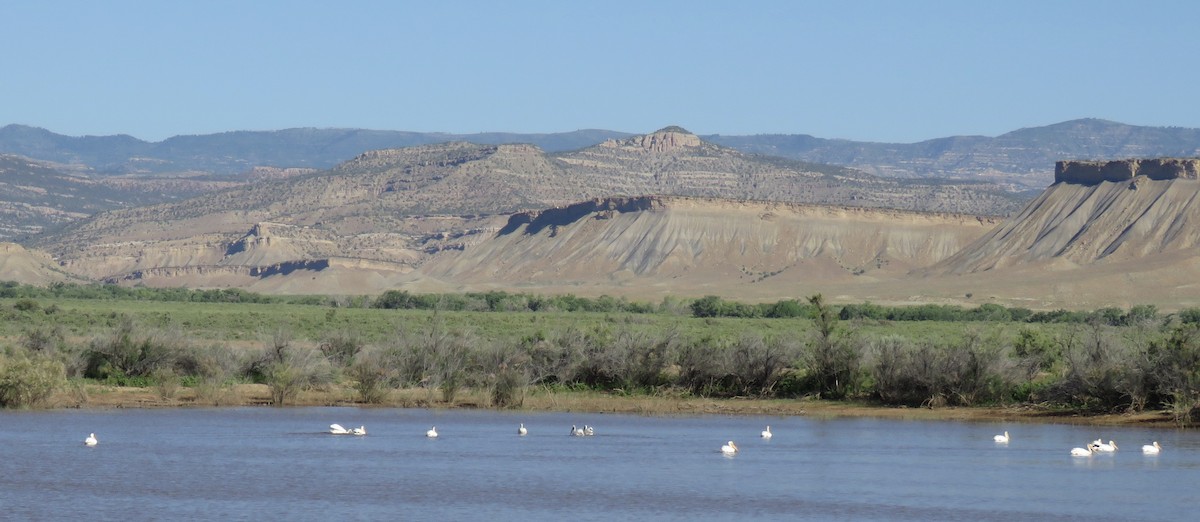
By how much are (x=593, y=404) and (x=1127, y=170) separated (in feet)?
342

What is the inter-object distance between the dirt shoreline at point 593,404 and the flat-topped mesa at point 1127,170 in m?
98.3

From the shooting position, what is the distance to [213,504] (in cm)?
2639

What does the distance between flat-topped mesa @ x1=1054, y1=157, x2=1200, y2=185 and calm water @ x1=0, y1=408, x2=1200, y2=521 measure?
101541 millimetres

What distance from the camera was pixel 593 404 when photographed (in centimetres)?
4641

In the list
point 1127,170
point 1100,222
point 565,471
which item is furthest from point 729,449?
point 1127,170

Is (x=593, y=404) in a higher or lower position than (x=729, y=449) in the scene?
lower

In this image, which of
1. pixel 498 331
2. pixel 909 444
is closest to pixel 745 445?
pixel 909 444

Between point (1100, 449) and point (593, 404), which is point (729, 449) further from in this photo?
point (593, 404)

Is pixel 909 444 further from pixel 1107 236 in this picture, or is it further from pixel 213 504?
pixel 1107 236

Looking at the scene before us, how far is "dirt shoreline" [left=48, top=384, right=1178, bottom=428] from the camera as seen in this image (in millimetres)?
43594

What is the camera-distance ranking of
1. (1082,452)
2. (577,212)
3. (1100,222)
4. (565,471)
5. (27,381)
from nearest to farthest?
(565,471) → (1082,452) → (27,381) → (1100,222) → (577,212)

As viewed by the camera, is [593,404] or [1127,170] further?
[1127,170]

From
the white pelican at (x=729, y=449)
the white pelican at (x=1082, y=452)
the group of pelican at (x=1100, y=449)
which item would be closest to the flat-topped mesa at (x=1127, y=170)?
the group of pelican at (x=1100, y=449)

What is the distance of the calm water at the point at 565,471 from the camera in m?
26.5
